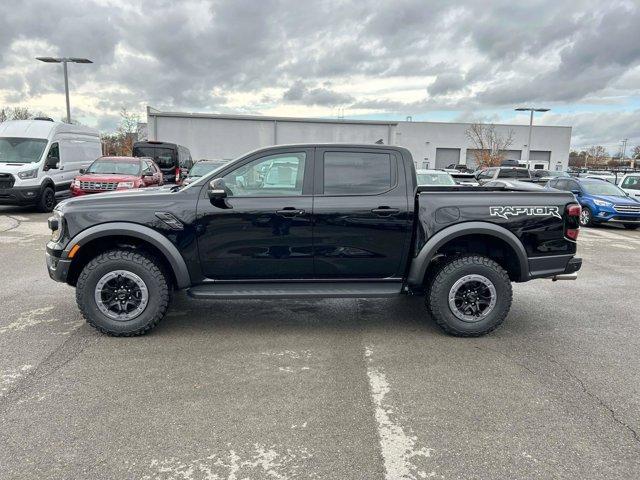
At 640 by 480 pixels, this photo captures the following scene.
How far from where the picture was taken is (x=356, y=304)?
19.3ft

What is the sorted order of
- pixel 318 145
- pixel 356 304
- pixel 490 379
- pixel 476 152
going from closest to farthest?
pixel 490 379 < pixel 318 145 < pixel 356 304 < pixel 476 152

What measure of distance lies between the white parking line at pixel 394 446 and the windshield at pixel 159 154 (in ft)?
58.9

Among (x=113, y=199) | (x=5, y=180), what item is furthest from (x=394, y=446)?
(x=5, y=180)

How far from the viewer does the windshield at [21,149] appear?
44.5ft

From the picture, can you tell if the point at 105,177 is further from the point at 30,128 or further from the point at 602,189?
the point at 602,189

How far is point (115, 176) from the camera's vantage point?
13.1m

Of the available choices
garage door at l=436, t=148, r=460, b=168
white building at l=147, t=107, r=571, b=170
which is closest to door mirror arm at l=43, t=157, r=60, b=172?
white building at l=147, t=107, r=571, b=170

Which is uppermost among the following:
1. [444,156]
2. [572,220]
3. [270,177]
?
[444,156]

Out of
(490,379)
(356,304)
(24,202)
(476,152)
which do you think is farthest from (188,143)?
(476,152)

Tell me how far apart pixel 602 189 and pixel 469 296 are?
12.9m

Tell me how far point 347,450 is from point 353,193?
97.6 inches

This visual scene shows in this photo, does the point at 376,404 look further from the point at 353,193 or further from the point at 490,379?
the point at 353,193

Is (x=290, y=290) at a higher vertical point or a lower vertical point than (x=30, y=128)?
lower

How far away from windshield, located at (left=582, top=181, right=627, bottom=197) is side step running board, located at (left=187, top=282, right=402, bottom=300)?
12881 millimetres
